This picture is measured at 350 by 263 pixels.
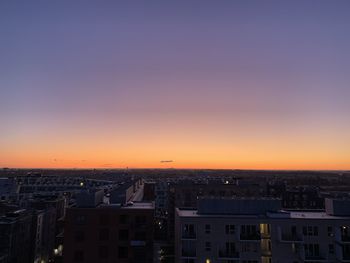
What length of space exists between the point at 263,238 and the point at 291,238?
421cm

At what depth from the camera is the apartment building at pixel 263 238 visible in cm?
5006

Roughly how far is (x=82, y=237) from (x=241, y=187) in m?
65.6

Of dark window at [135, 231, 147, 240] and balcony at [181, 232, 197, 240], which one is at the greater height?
balcony at [181, 232, 197, 240]

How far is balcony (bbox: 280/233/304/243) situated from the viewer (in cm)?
4983

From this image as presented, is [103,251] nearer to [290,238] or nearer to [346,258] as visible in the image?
[290,238]

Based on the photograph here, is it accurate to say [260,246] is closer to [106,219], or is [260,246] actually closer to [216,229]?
[216,229]

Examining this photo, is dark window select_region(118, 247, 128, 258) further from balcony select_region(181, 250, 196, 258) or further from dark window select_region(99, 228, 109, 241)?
balcony select_region(181, 250, 196, 258)

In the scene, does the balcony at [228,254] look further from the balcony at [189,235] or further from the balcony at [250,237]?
the balcony at [189,235]

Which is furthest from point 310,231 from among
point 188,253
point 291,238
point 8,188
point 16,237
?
point 8,188

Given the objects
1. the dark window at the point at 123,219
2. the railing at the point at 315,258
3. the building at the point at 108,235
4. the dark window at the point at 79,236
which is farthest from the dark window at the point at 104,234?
the railing at the point at 315,258

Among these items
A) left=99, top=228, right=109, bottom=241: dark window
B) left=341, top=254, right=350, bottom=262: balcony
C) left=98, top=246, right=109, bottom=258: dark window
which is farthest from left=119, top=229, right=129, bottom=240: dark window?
left=341, top=254, right=350, bottom=262: balcony

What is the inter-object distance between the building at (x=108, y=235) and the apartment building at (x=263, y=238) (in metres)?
10.1

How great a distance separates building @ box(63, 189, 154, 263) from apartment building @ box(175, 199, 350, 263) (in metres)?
10.1

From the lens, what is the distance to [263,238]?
51.7m
